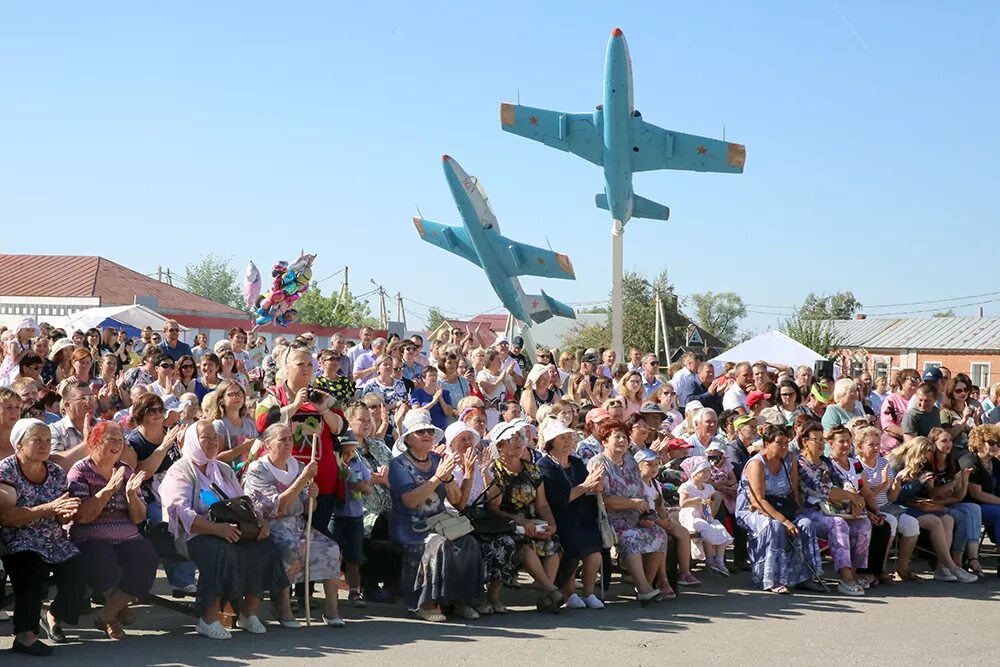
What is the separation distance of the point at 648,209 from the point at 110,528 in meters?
23.4

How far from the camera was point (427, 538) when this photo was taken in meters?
7.07

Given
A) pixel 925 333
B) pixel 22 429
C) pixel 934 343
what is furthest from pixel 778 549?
pixel 925 333

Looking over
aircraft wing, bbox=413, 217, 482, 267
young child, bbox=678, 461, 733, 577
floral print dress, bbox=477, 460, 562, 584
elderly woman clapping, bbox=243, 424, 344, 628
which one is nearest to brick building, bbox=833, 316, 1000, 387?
aircraft wing, bbox=413, 217, 482, 267

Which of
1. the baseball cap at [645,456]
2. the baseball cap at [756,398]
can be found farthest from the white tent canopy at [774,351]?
the baseball cap at [645,456]

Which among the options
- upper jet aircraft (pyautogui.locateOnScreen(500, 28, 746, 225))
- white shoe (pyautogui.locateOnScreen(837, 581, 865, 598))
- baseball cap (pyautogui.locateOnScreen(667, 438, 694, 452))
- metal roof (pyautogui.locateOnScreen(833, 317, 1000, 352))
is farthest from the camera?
metal roof (pyautogui.locateOnScreen(833, 317, 1000, 352))

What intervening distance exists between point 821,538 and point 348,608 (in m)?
3.79

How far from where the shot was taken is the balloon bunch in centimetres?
2161

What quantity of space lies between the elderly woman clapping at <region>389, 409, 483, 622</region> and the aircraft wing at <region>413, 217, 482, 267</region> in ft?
85.7

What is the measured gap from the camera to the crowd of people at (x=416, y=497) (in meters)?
6.15

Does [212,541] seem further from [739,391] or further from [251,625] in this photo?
[739,391]

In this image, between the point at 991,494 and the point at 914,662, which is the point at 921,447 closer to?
the point at 991,494

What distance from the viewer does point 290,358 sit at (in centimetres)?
710

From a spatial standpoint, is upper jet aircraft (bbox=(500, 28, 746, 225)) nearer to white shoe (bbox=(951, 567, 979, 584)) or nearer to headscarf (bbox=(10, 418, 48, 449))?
white shoe (bbox=(951, 567, 979, 584))

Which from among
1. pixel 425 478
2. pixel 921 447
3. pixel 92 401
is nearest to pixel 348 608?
pixel 425 478
